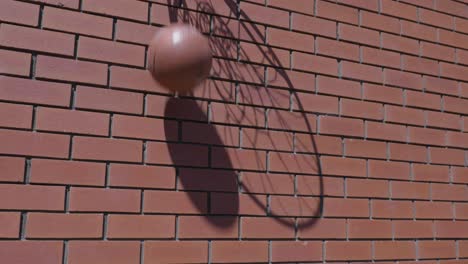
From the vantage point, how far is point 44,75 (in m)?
2.45

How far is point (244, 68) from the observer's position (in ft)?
9.45

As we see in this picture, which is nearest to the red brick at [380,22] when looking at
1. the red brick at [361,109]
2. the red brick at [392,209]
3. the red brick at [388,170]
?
the red brick at [361,109]

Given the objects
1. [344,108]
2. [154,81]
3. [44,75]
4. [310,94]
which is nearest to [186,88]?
[154,81]

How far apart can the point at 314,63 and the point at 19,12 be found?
148 centimetres

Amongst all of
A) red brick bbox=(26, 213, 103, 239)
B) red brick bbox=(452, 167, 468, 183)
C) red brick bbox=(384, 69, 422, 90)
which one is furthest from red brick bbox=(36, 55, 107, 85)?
red brick bbox=(452, 167, 468, 183)

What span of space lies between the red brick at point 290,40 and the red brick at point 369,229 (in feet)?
3.13

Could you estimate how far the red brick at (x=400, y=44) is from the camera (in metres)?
3.32

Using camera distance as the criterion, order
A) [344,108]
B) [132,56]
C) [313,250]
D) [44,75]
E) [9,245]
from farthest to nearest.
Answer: [344,108]
[313,250]
[132,56]
[44,75]
[9,245]

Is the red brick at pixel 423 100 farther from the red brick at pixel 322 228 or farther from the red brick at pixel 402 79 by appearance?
the red brick at pixel 322 228

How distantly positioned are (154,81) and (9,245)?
3.08ft

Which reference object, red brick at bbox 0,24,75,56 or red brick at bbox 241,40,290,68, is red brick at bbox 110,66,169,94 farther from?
red brick at bbox 241,40,290,68

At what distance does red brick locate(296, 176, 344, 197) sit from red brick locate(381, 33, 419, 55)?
88 centimetres

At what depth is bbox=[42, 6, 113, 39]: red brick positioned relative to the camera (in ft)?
8.20

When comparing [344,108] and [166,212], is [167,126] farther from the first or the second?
[344,108]
